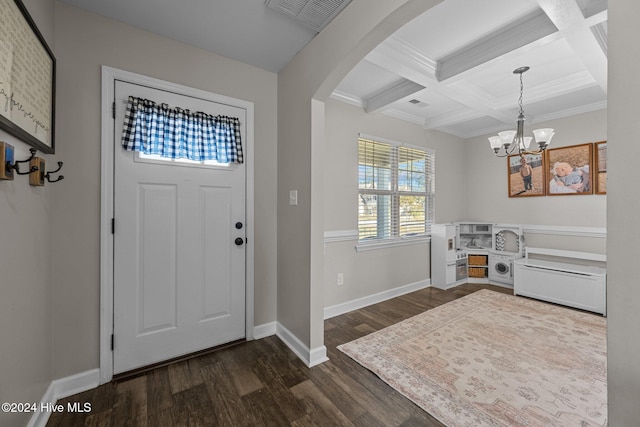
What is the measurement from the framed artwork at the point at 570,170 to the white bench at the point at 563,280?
0.89 metres

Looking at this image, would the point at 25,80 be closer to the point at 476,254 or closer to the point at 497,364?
the point at 497,364

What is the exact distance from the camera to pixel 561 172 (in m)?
3.85

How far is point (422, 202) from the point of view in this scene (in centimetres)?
421

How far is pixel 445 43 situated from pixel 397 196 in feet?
6.29

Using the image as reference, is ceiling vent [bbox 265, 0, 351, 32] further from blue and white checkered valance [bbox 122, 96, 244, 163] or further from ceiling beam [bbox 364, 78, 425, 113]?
ceiling beam [bbox 364, 78, 425, 113]

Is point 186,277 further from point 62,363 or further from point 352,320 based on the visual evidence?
point 352,320

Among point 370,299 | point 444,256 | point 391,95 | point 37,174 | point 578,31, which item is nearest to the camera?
point 37,174

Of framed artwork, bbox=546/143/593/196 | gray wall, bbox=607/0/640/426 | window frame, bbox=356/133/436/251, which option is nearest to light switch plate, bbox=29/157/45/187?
gray wall, bbox=607/0/640/426

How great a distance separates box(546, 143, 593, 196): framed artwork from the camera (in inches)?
142

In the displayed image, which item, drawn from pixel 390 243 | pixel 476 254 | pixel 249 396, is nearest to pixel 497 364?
pixel 390 243

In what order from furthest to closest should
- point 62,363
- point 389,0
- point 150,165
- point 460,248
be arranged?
point 460,248
point 150,165
point 62,363
point 389,0

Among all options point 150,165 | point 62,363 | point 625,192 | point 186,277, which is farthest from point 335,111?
point 62,363

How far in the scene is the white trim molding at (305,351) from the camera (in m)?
2.12

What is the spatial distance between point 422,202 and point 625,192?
3581 mm
